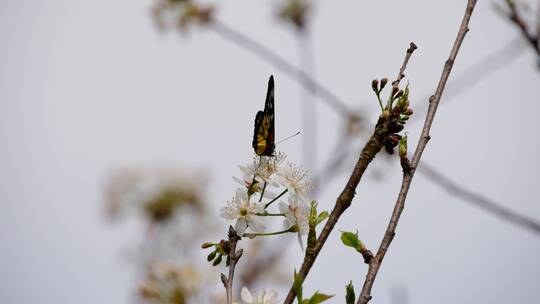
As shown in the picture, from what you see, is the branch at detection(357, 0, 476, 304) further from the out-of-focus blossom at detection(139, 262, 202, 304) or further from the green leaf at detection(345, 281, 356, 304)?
the out-of-focus blossom at detection(139, 262, 202, 304)

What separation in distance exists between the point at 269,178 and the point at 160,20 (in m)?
4.69

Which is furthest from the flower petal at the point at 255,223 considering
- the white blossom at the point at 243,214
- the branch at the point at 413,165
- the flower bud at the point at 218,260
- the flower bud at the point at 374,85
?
the flower bud at the point at 374,85

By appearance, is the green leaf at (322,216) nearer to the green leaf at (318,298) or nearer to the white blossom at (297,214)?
the white blossom at (297,214)

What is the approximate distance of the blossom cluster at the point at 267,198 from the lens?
5.17ft

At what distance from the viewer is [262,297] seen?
167cm

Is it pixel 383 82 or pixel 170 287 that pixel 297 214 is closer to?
pixel 383 82

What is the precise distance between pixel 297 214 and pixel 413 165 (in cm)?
37

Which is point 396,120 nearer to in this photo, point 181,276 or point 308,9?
point 181,276

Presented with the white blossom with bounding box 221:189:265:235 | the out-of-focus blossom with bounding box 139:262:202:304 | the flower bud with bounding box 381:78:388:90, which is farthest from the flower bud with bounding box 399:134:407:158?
the out-of-focus blossom with bounding box 139:262:202:304

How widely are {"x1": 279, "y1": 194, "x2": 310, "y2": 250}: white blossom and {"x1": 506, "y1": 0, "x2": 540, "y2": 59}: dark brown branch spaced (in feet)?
4.30

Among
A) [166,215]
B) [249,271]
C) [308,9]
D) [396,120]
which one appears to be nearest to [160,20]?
[308,9]

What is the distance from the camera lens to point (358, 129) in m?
4.92

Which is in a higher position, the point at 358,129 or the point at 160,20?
the point at 160,20

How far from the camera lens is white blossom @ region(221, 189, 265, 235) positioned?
1588 millimetres
